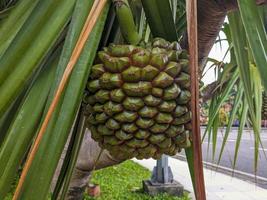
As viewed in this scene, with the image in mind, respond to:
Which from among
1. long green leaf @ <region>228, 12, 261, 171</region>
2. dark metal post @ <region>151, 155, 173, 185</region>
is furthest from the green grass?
long green leaf @ <region>228, 12, 261, 171</region>

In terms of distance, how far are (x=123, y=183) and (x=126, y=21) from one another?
4.17 metres

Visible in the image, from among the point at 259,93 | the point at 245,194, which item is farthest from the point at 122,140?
the point at 245,194

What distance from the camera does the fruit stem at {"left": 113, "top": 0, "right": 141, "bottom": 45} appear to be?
1.42 feet

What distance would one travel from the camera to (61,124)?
1.11 ft

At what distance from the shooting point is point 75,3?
0.41m

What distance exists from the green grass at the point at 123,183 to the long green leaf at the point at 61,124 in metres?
3.16

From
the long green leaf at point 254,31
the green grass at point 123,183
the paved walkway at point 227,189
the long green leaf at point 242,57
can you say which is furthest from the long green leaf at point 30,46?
the paved walkway at point 227,189

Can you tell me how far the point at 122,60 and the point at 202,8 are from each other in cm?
32

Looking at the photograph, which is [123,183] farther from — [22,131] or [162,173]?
[22,131]

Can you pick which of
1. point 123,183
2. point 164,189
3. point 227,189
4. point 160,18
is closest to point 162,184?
point 164,189

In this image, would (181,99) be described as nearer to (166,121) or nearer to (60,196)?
(166,121)

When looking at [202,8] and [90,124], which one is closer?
[90,124]

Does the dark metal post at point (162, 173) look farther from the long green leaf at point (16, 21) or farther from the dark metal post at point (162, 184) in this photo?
the long green leaf at point (16, 21)

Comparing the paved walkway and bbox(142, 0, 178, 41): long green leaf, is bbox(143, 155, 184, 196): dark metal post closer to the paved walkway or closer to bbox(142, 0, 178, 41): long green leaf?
the paved walkway
